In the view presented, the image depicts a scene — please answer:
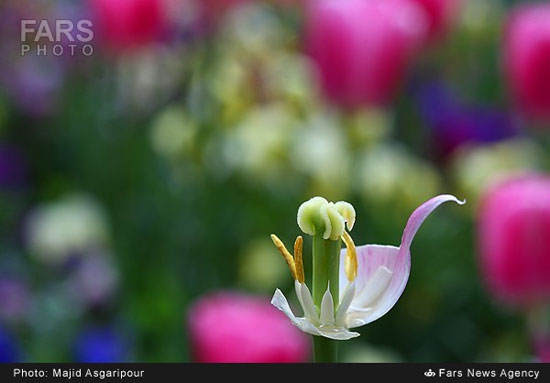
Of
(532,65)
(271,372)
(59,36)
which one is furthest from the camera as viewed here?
(59,36)

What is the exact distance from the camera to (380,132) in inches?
30.4

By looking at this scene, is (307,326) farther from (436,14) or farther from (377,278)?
(436,14)

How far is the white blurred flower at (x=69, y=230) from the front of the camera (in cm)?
82

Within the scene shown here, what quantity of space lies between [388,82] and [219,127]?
0.14m

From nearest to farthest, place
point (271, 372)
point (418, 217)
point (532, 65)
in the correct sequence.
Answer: point (418, 217) → point (271, 372) → point (532, 65)

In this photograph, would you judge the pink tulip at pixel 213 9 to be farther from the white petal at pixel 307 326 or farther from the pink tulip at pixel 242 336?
the white petal at pixel 307 326

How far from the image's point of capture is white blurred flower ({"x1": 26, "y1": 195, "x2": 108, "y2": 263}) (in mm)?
821

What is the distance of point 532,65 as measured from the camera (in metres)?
0.71

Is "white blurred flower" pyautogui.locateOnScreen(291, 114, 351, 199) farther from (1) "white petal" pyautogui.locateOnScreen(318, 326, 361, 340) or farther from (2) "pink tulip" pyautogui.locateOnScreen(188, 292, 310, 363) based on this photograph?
(1) "white petal" pyautogui.locateOnScreen(318, 326, 361, 340)

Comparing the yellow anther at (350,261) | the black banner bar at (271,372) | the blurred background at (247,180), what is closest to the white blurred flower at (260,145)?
the blurred background at (247,180)

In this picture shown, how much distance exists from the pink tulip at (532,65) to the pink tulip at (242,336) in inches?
11.5

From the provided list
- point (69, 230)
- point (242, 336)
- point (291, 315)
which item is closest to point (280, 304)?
point (291, 315)

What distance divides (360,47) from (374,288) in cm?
56

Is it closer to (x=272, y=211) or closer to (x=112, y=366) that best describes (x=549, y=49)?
(x=272, y=211)
